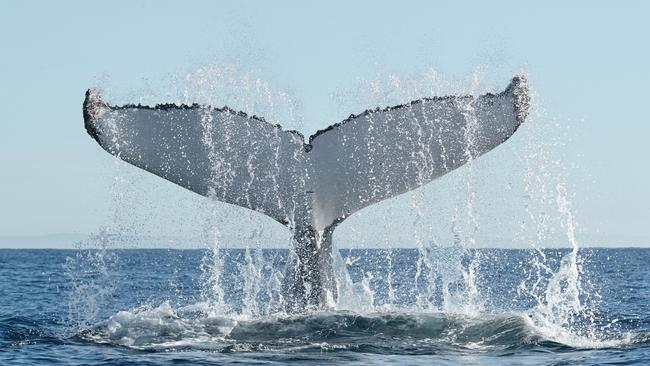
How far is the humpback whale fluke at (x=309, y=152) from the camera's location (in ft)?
29.3

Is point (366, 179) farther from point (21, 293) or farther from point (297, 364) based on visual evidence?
point (21, 293)

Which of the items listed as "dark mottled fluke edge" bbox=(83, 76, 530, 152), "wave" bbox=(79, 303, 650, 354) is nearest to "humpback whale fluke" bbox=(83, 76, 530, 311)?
"dark mottled fluke edge" bbox=(83, 76, 530, 152)

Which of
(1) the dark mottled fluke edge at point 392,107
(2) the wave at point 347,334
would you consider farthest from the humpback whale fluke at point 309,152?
(2) the wave at point 347,334

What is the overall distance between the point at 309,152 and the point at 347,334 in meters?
1.94

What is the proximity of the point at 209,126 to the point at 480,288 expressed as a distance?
1959 centimetres

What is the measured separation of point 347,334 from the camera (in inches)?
410

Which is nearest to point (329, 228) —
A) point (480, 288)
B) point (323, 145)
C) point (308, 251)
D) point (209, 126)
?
point (308, 251)

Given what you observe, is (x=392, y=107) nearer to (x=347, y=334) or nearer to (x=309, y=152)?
(x=309, y=152)

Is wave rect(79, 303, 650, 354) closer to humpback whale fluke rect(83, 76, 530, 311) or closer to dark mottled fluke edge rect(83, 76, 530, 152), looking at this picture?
humpback whale fluke rect(83, 76, 530, 311)

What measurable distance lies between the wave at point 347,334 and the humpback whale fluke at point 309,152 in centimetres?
38

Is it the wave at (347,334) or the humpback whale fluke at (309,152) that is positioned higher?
the humpback whale fluke at (309,152)

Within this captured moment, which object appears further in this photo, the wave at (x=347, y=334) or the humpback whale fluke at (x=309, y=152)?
the wave at (x=347, y=334)

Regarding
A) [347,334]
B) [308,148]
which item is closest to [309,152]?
[308,148]

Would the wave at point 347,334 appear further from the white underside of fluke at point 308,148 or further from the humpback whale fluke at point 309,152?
the white underside of fluke at point 308,148
